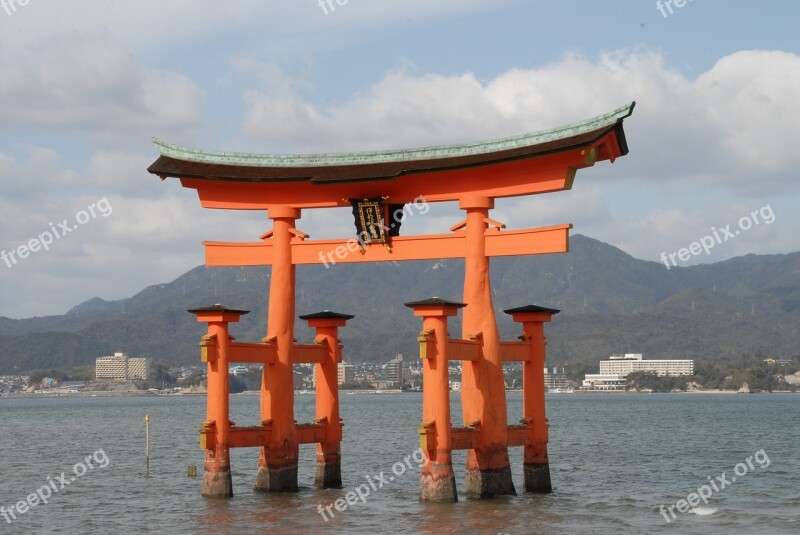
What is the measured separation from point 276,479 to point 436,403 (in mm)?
6113

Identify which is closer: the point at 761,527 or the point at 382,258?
the point at 761,527

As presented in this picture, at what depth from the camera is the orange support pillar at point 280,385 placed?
31.3m

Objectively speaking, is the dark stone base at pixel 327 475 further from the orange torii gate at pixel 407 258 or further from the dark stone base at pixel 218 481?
the dark stone base at pixel 218 481

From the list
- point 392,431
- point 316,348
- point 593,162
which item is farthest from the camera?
point 392,431

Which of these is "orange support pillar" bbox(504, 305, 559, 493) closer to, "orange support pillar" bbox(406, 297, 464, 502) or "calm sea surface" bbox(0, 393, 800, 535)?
"calm sea surface" bbox(0, 393, 800, 535)

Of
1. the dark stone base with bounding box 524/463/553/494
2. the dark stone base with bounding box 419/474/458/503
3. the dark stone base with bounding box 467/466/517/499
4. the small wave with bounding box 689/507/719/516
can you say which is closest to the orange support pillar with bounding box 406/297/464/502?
the dark stone base with bounding box 419/474/458/503

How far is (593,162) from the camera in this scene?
29016mm

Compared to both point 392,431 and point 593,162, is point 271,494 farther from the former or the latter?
point 392,431

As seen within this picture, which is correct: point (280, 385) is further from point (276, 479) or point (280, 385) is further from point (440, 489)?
point (440, 489)

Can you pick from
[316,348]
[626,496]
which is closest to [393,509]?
[316,348]

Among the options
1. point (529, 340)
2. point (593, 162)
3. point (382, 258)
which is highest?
point (593, 162)

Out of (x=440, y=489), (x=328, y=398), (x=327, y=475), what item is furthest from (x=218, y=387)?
(x=440, y=489)

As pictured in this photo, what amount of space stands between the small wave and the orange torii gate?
4.10 metres

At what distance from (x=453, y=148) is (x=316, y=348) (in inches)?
277
